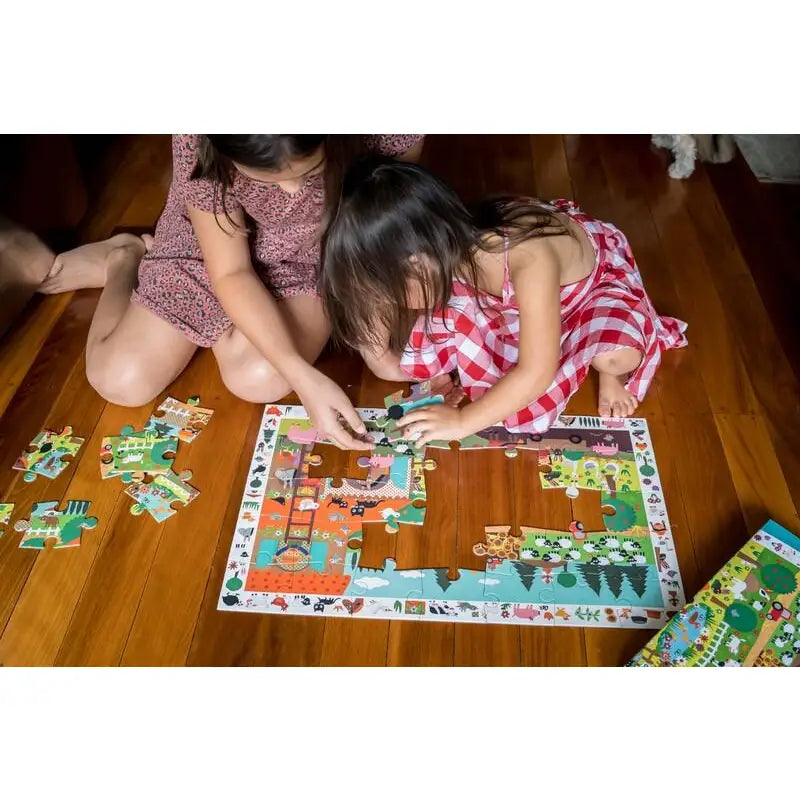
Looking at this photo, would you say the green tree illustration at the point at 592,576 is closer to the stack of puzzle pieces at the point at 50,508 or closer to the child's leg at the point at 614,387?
the child's leg at the point at 614,387

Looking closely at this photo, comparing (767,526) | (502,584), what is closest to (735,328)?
(767,526)

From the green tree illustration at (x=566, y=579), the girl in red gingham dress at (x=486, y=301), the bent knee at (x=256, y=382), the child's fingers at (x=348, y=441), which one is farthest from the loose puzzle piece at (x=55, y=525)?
the green tree illustration at (x=566, y=579)

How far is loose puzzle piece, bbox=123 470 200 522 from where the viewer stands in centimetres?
133

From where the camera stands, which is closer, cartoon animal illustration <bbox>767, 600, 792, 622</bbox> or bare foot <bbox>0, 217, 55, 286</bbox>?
cartoon animal illustration <bbox>767, 600, 792, 622</bbox>

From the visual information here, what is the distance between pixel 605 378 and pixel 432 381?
13.1 inches

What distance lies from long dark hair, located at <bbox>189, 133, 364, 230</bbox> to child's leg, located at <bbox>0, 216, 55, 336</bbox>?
593 mm

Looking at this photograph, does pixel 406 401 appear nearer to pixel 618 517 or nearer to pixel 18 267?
pixel 618 517

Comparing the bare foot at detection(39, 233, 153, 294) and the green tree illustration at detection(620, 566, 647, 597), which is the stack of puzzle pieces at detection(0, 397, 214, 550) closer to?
the bare foot at detection(39, 233, 153, 294)

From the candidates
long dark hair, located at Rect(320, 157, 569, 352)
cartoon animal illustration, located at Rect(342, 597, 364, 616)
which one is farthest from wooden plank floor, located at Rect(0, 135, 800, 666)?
long dark hair, located at Rect(320, 157, 569, 352)

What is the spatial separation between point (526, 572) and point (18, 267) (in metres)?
1.24

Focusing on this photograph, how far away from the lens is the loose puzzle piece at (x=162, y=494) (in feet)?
4.38

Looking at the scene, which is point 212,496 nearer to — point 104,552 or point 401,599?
point 104,552

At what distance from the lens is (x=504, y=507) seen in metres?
1.33

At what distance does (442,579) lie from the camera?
1.23 meters
